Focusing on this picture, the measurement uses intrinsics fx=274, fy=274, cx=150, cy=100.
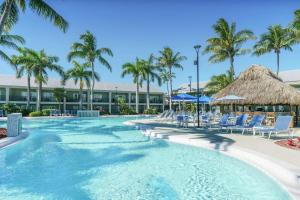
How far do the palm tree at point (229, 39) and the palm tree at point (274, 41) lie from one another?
3.19 meters

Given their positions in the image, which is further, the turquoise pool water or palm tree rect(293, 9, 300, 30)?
palm tree rect(293, 9, 300, 30)

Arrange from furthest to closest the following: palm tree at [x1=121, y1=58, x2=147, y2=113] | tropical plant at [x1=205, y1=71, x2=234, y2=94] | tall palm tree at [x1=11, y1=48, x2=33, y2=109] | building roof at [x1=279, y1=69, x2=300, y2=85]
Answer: palm tree at [x1=121, y1=58, x2=147, y2=113]
building roof at [x1=279, y1=69, x2=300, y2=85]
tropical plant at [x1=205, y1=71, x2=234, y2=94]
tall palm tree at [x1=11, y1=48, x2=33, y2=109]

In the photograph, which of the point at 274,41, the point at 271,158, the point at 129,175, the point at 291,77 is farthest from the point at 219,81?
the point at 129,175

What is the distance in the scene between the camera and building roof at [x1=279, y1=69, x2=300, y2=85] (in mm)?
37588

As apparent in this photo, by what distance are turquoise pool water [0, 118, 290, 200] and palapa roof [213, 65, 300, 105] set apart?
1051 cm

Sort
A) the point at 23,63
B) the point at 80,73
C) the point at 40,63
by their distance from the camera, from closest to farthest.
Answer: the point at 23,63, the point at 40,63, the point at 80,73

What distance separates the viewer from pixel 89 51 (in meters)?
35.2

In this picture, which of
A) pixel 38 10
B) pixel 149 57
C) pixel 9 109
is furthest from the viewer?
pixel 149 57

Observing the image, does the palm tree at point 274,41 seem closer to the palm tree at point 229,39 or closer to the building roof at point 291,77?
the palm tree at point 229,39

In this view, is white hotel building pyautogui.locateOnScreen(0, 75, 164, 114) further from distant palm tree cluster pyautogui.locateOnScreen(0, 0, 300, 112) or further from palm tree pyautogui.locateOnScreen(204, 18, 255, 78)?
palm tree pyautogui.locateOnScreen(204, 18, 255, 78)

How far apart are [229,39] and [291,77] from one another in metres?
16.1

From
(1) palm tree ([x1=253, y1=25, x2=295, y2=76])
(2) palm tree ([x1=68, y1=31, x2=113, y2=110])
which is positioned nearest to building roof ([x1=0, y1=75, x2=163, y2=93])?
(2) palm tree ([x1=68, y1=31, x2=113, y2=110])

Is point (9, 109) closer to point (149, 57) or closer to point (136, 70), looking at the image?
point (136, 70)

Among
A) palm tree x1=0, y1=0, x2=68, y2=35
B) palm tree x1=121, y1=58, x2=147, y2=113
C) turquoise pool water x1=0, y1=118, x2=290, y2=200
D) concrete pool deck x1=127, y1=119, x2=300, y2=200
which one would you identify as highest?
palm tree x1=121, y1=58, x2=147, y2=113
